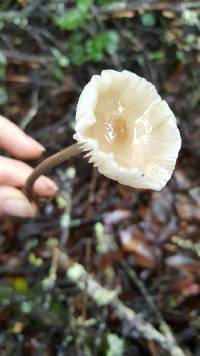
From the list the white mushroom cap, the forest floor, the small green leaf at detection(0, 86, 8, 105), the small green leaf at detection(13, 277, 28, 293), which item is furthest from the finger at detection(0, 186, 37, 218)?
the small green leaf at detection(0, 86, 8, 105)

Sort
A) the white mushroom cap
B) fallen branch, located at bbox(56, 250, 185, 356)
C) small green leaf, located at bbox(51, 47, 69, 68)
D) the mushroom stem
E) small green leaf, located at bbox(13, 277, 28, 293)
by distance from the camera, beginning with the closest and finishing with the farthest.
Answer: the white mushroom cap < the mushroom stem < fallen branch, located at bbox(56, 250, 185, 356) < small green leaf, located at bbox(13, 277, 28, 293) < small green leaf, located at bbox(51, 47, 69, 68)

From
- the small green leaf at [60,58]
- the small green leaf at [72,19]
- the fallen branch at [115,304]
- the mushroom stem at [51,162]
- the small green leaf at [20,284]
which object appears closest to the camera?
the mushroom stem at [51,162]

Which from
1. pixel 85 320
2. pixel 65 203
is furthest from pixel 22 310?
pixel 65 203

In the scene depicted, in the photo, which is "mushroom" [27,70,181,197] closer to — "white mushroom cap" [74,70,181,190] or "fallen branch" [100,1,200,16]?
"white mushroom cap" [74,70,181,190]

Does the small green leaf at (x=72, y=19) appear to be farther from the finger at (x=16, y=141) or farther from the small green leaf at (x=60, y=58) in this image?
the finger at (x=16, y=141)

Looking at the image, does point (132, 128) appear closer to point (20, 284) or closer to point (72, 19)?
point (20, 284)

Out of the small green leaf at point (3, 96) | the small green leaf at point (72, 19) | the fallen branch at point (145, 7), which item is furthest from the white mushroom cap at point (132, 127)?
the fallen branch at point (145, 7)

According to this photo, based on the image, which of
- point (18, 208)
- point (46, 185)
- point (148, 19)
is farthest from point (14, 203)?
point (148, 19)
